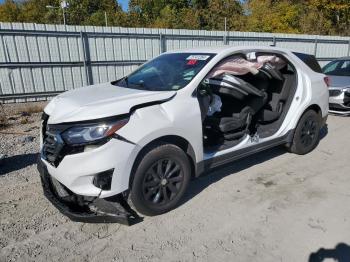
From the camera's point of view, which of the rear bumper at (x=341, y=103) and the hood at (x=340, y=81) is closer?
the rear bumper at (x=341, y=103)

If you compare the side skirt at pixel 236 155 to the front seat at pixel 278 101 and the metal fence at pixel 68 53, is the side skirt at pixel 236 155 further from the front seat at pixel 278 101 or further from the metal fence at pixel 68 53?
the metal fence at pixel 68 53

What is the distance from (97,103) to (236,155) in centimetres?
191

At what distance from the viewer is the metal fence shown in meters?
8.98

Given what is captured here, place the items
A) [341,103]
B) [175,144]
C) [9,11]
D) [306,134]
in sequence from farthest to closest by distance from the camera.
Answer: [9,11], [341,103], [306,134], [175,144]

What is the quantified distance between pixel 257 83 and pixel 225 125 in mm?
1073

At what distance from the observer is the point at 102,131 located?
2.78 meters

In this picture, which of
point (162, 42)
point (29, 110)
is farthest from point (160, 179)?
point (162, 42)

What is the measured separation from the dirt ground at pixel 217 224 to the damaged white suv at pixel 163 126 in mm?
268

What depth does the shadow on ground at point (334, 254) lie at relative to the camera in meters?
2.63

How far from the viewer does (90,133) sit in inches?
109

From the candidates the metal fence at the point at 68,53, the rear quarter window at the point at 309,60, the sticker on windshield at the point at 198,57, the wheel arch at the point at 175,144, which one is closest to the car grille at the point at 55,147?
the wheel arch at the point at 175,144

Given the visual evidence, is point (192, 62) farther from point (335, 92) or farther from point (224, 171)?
point (335, 92)

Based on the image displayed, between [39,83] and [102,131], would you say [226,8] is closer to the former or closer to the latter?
[39,83]

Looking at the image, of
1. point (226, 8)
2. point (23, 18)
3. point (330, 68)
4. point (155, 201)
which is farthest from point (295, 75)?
point (23, 18)
